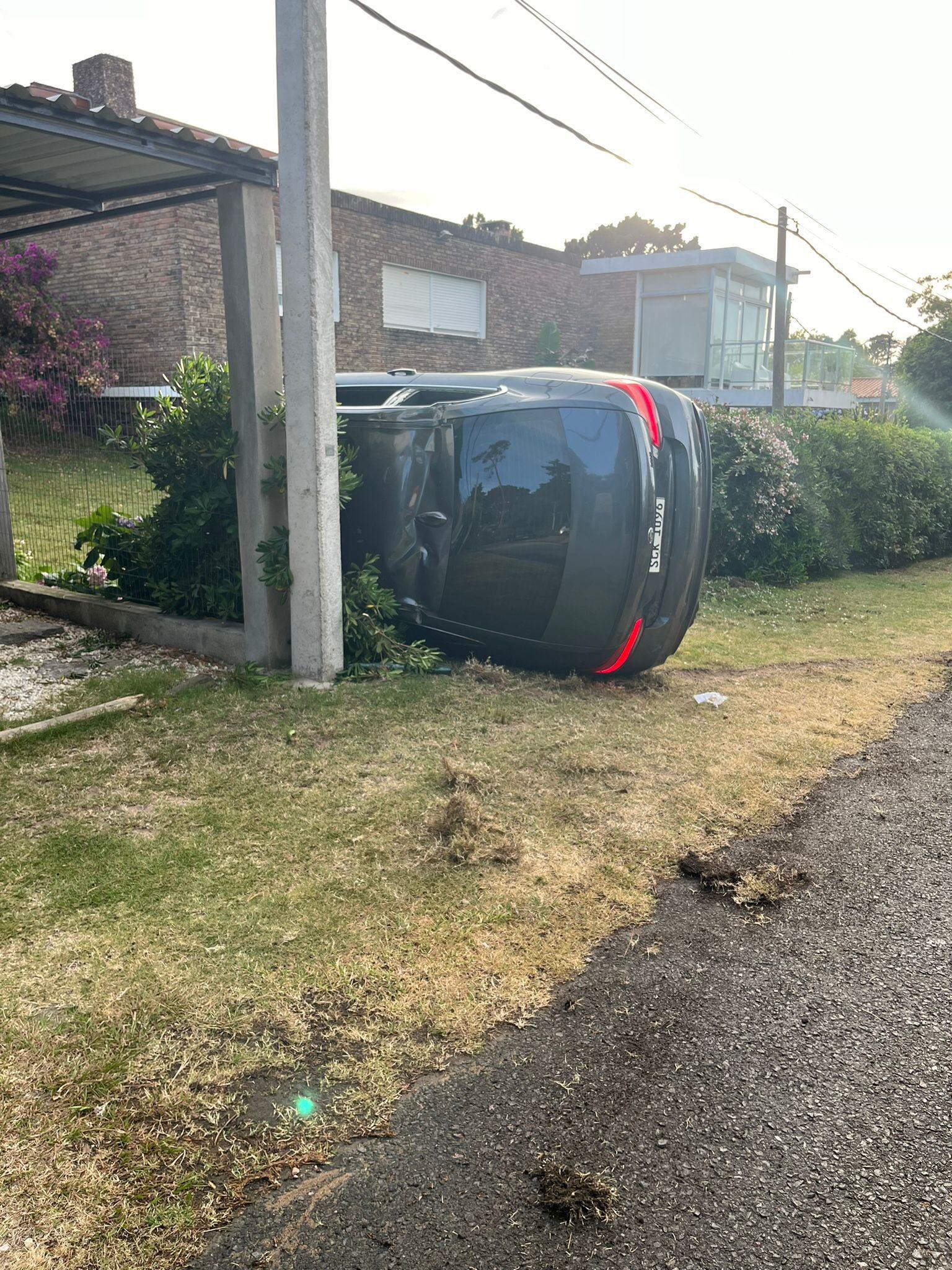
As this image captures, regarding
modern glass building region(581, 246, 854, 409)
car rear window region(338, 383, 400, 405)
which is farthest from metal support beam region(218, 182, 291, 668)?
modern glass building region(581, 246, 854, 409)

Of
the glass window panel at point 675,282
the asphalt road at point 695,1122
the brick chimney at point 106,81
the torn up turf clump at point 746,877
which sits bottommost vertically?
the asphalt road at point 695,1122

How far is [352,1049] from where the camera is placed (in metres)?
2.61

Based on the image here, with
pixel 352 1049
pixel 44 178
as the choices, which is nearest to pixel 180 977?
pixel 352 1049

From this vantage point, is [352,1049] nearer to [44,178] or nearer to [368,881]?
[368,881]

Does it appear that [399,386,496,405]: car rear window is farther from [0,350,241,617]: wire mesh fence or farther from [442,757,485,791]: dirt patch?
[442,757,485,791]: dirt patch

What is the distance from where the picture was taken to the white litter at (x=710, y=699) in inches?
241

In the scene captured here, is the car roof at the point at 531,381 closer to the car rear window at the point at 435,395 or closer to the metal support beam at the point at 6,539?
the car rear window at the point at 435,395

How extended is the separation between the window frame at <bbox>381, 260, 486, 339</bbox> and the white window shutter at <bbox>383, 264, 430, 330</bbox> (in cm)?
2

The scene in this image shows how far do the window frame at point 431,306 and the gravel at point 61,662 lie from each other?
14671mm

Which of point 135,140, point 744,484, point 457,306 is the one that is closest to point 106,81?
point 457,306

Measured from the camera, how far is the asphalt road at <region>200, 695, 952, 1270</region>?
2.00 meters

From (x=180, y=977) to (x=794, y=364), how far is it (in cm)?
2494

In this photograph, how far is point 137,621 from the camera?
7016mm

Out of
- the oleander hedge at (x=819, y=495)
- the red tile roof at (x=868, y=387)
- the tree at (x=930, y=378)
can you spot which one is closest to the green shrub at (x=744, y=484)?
the oleander hedge at (x=819, y=495)
